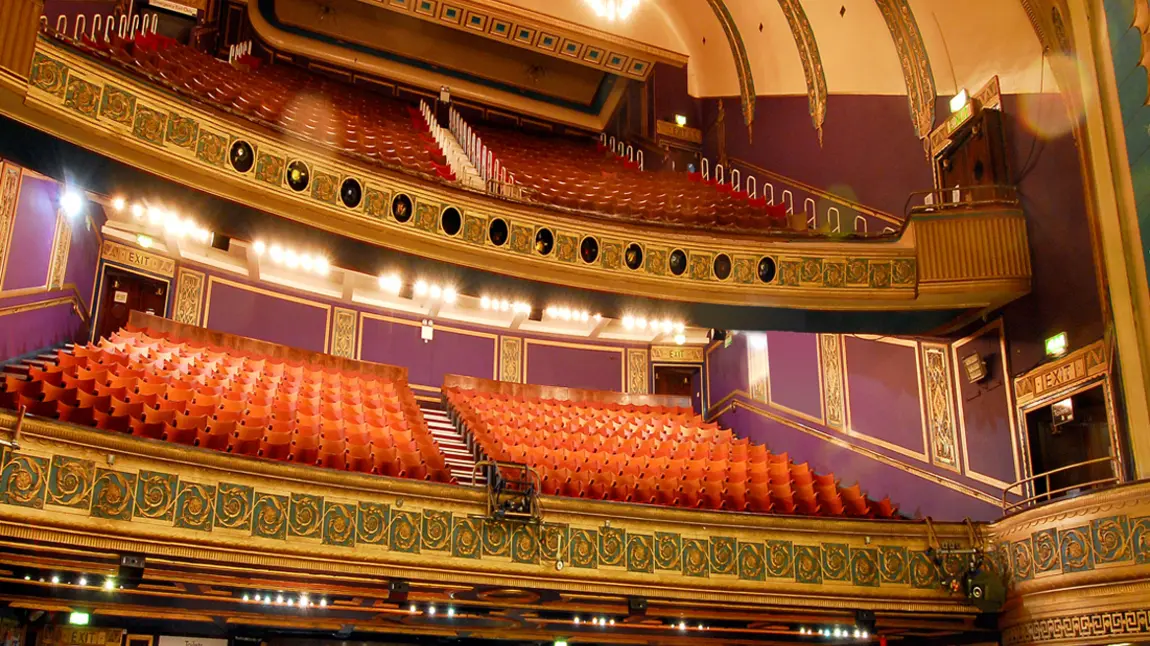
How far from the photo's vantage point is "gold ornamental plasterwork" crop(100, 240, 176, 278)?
7.86 m

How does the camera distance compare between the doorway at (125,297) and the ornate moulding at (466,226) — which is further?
the doorway at (125,297)

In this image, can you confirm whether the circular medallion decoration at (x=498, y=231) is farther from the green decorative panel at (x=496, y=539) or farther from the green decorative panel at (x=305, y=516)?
the green decorative panel at (x=305, y=516)

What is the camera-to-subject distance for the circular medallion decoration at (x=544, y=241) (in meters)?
6.92

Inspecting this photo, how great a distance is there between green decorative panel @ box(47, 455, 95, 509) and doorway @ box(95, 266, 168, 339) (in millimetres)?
3834

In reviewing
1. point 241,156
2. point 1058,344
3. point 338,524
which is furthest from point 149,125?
point 1058,344

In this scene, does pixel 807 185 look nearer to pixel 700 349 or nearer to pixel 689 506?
pixel 700 349

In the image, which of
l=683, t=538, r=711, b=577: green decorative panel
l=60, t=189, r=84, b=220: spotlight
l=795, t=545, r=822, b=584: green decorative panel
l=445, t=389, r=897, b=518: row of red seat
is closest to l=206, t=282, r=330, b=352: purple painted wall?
l=445, t=389, r=897, b=518: row of red seat

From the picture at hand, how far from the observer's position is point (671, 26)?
11117 millimetres

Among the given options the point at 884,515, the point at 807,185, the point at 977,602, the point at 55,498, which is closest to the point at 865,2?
the point at 807,185

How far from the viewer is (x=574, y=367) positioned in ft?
33.1

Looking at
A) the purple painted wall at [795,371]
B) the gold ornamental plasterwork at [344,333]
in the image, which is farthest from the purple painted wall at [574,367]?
the purple painted wall at [795,371]

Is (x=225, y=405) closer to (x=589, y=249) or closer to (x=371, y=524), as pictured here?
(x=371, y=524)

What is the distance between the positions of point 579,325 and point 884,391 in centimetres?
362

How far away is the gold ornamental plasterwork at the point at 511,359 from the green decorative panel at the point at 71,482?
572 cm
